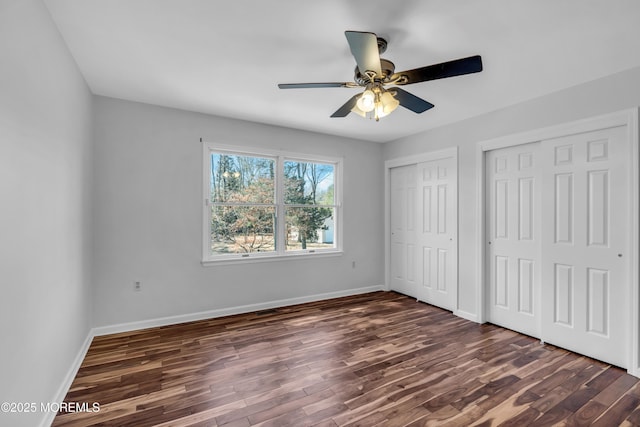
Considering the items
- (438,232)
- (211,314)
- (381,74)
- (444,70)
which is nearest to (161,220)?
(211,314)

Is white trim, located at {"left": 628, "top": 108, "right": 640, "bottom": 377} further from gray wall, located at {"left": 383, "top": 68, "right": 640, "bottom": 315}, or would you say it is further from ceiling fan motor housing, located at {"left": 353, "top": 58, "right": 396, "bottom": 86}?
ceiling fan motor housing, located at {"left": 353, "top": 58, "right": 396, "bottom": 86}

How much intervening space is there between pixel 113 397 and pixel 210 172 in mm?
2476

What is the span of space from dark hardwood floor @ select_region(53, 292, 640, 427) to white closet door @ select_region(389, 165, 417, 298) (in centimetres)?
131

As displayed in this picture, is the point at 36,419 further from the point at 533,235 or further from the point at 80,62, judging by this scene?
the point at 533,235

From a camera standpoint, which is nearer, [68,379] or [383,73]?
[383,73]

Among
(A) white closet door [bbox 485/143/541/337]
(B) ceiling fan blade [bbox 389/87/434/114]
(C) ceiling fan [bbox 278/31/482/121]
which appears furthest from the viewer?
(A) white closet door [bbox 485/143/541/337]

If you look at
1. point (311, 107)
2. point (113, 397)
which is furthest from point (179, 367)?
point (311, 107)

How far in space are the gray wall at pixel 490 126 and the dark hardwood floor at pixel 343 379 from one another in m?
0.88

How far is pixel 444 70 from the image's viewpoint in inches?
73.0

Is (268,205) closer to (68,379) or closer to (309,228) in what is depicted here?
(309,228)

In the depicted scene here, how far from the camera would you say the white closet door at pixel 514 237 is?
3.22 meters

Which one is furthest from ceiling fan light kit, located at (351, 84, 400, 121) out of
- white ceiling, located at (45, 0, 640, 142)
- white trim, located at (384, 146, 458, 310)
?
white trim, located at (384, 146, 458, 310)

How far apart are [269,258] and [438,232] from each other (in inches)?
95.2

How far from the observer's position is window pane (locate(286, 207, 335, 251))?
440cm
